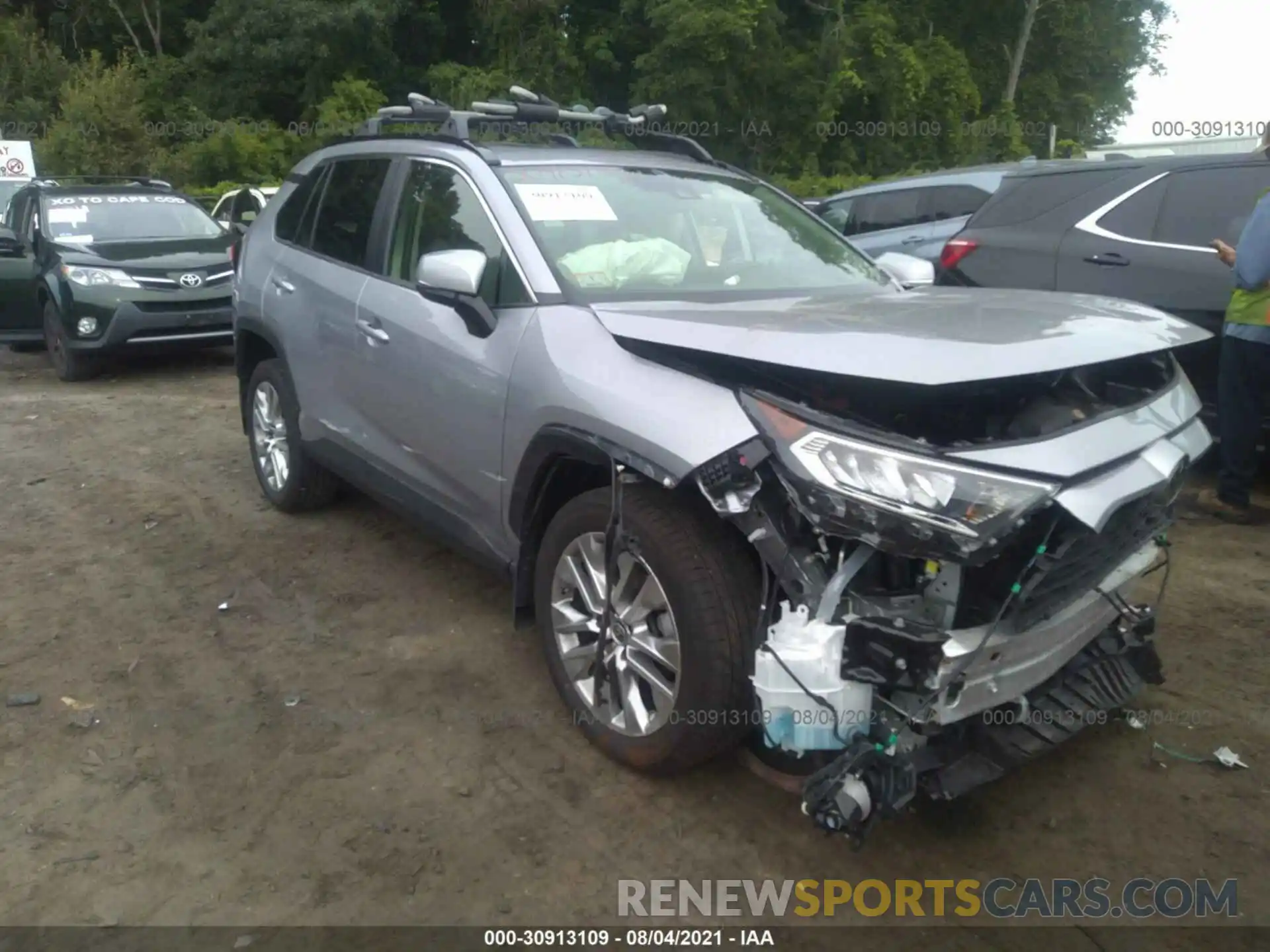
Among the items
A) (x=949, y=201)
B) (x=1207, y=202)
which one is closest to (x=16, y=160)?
(x=949, y=201)

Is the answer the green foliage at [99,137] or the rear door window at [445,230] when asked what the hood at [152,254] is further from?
the green foliage at [99,137]

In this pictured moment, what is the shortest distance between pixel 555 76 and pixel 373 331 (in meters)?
25.7

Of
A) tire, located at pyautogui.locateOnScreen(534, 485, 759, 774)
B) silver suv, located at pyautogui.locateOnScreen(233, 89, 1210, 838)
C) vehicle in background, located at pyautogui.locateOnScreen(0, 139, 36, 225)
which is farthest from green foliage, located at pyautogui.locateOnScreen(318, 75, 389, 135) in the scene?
tire, located at pyautogui.locateOnScreen(534, 485, 759, 774)

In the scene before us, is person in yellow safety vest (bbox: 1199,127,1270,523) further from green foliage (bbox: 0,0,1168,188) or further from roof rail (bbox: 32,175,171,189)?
green foliage (bbox: 0,0,1168,188)

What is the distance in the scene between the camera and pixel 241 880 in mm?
2775

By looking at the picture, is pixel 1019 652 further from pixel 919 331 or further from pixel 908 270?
pixel 908 270

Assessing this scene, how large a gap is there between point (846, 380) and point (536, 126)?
331 centimetres

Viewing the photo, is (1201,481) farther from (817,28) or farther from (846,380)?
(817,28)

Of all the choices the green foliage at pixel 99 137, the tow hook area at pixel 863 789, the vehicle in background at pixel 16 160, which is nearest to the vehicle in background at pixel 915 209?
the tow hook area at pixel 863 789

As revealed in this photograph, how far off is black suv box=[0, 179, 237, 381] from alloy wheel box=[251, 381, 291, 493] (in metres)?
3.00

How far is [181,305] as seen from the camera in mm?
9164

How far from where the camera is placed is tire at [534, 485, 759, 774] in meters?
2.74

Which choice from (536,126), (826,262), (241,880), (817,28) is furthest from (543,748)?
(817,28)

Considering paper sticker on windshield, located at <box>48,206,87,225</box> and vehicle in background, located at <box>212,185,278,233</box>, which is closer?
paper sticker on windshield, located at <box>48,206,87,225</box>
